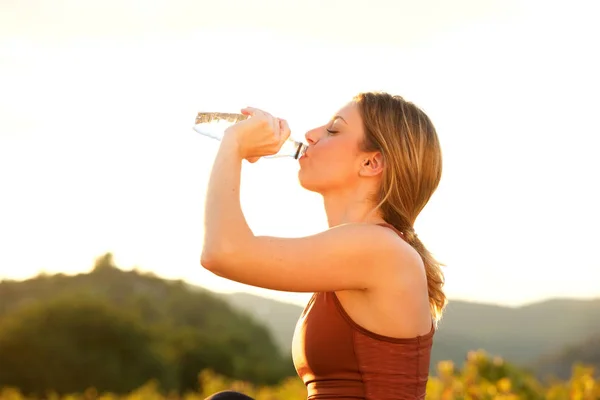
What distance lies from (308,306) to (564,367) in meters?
7.65

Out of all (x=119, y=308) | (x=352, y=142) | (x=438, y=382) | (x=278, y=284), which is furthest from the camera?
(x=119, y=308)

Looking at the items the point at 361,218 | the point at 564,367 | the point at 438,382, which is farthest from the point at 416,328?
the point at 564,367

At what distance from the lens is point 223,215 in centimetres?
299

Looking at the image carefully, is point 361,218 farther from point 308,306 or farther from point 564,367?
point 564,367

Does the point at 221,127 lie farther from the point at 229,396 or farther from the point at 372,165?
the point at 229,396

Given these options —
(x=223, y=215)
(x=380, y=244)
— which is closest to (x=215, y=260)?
(x=223, y=215)

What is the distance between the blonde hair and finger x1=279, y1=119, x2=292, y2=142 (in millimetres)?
330

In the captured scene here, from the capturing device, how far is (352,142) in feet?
11.5

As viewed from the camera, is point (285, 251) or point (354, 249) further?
point (354, 249)

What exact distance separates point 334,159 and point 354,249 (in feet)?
1.67

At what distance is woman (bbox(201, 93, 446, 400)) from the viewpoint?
3.02 meters

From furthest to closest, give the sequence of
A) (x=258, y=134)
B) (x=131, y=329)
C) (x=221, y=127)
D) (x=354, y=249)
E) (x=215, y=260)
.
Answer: (x=131, y=329)
(x=221, y=127)
(x=258, y=134)
(x=354, y=249)
(x=215, y=260)

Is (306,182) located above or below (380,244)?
above

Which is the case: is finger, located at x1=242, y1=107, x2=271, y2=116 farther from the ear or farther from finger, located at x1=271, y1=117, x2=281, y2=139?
the ear
